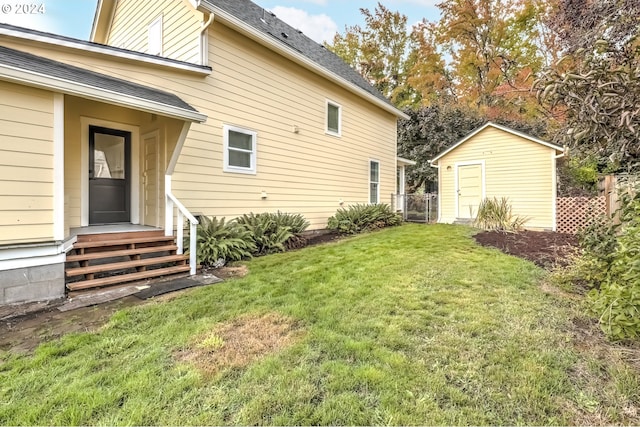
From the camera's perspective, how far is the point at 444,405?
1.87 meters

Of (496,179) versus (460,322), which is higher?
(496,179)

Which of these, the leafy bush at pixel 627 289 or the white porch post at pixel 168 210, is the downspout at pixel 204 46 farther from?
the leafy bush at pixel 627 289

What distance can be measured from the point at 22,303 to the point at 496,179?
1264cm

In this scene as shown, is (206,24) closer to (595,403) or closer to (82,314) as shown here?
(82,314)

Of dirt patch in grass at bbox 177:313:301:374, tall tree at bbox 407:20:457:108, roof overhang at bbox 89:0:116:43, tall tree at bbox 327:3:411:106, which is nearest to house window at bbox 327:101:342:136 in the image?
roof overhang at bbox 89:0:116:43

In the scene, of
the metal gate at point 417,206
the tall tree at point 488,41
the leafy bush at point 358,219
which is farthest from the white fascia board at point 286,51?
the tall tree at point 488,41

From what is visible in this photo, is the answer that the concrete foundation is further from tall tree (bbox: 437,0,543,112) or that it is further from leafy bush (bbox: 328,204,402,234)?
tall tree (bbox: 437,0,543,112)

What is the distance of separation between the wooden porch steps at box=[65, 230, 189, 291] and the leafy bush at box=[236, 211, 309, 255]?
1.60 metres

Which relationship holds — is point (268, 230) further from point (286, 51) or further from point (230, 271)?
point (286, 51)

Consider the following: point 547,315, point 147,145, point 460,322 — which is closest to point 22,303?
point 147,145

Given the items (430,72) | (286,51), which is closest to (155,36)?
(286,51)

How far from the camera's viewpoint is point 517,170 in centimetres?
1075

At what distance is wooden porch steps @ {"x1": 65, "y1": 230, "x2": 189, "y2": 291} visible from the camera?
4.14 meters

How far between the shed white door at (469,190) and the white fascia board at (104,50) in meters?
9.86
